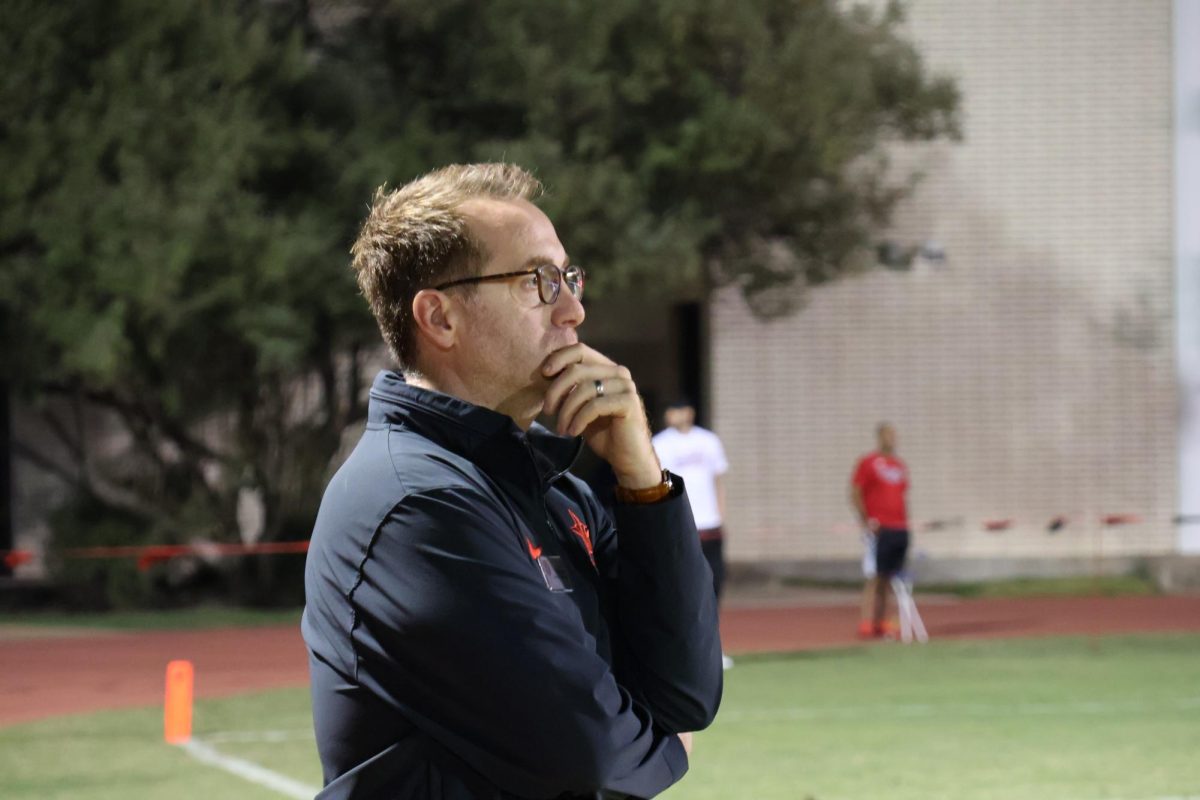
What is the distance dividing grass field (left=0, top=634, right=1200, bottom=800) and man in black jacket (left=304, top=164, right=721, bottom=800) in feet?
21.0

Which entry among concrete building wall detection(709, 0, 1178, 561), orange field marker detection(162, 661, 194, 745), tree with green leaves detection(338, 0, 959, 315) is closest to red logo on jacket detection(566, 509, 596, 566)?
orange field marker detection(162, 661, 194, 745)

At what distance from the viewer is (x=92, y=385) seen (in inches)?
775

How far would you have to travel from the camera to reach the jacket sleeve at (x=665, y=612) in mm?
2504

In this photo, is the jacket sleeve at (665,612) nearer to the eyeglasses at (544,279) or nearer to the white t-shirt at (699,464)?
the eyeglasses at (544,279)

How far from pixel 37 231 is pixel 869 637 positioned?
9283 millimetres

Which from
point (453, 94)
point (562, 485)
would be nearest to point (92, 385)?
point (453, 94)

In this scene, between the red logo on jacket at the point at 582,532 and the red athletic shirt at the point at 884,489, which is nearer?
the red logo on jacket at the point at 582,532

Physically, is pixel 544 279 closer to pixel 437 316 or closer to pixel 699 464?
pixel 437 316

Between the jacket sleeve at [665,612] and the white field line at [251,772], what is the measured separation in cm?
659

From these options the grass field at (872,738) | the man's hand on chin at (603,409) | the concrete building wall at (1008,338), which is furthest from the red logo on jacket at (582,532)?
the concrete building wall at (1008,338)

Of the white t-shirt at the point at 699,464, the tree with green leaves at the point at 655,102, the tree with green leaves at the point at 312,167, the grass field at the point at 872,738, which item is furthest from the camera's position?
the tree with green leaves at the point at 655,102

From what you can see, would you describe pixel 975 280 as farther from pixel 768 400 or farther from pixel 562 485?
pixel 562 485

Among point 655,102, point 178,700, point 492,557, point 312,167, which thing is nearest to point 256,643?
point 312,167

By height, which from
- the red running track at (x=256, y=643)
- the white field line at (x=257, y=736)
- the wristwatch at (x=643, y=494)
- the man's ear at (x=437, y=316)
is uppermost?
the man's ear at (x=437, y=316)
